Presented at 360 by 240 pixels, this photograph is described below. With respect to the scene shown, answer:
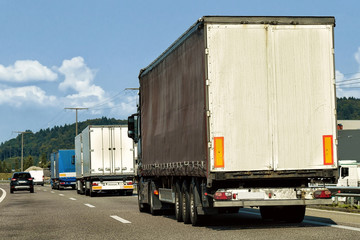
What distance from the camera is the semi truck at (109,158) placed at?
3269 cm

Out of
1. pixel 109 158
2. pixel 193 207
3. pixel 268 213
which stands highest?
pixel 109 158

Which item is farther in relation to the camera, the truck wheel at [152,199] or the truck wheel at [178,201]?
the truck wheel at [152,199]

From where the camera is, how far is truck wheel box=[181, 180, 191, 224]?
45.6ft

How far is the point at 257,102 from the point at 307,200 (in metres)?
2.03

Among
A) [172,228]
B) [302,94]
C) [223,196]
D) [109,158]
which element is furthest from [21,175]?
[302,94]

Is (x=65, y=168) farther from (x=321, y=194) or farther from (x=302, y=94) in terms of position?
(x=302, y=94)

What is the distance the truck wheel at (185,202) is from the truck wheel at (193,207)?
30 cm

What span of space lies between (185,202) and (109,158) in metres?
19.2

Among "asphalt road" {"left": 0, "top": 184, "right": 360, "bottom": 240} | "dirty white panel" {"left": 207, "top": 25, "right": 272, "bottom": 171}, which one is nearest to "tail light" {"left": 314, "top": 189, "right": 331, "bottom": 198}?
"asphalt road" {"left": 0, "top": 184, "right": 360, "bottom": 240}

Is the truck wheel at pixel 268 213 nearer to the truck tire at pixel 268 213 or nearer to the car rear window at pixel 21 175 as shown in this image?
the truck tire at pixel 268 213

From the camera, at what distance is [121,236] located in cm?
1181

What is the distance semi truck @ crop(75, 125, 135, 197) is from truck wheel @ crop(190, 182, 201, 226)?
19.1 meters

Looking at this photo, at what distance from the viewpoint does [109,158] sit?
32.9 meters

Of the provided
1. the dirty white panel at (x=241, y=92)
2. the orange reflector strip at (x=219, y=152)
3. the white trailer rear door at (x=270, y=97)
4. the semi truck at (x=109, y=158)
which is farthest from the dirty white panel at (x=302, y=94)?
the semi truck at (x=109, y=158)
